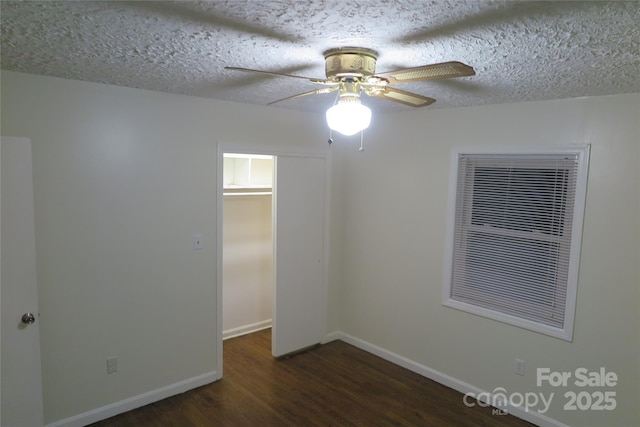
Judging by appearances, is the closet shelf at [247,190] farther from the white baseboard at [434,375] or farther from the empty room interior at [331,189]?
the white baseboard at [434,375]

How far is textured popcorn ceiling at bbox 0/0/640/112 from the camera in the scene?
1.42 m

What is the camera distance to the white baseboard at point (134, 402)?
9.45ft

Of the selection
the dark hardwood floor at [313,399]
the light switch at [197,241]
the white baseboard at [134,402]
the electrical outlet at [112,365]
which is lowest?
the dark hardwood floor at [313,399]

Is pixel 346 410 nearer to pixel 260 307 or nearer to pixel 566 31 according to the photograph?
pixel 260 307

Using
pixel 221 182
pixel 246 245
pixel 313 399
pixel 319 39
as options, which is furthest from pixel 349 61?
pixel 246 245

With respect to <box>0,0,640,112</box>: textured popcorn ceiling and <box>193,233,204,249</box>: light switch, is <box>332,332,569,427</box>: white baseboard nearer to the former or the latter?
<box>193,233,204,249</box>: light switch

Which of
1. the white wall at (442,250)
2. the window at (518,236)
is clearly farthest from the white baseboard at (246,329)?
the window at (518,236)

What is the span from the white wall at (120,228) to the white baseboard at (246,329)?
3.07 ft

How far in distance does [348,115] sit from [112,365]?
103 inches

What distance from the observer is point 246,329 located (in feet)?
15.3

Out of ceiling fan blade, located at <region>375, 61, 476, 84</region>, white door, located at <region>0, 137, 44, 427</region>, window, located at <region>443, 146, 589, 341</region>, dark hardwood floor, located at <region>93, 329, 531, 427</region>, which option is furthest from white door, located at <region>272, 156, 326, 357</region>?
ceiling fan blade, located at <region>375, 61, 476, 84</region>

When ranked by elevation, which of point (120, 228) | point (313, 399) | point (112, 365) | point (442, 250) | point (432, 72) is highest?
point (432, 72)

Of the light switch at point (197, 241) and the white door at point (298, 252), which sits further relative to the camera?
the white door at point (298, 252)

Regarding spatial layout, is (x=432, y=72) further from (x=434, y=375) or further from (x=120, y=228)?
(x=434, y=375)
